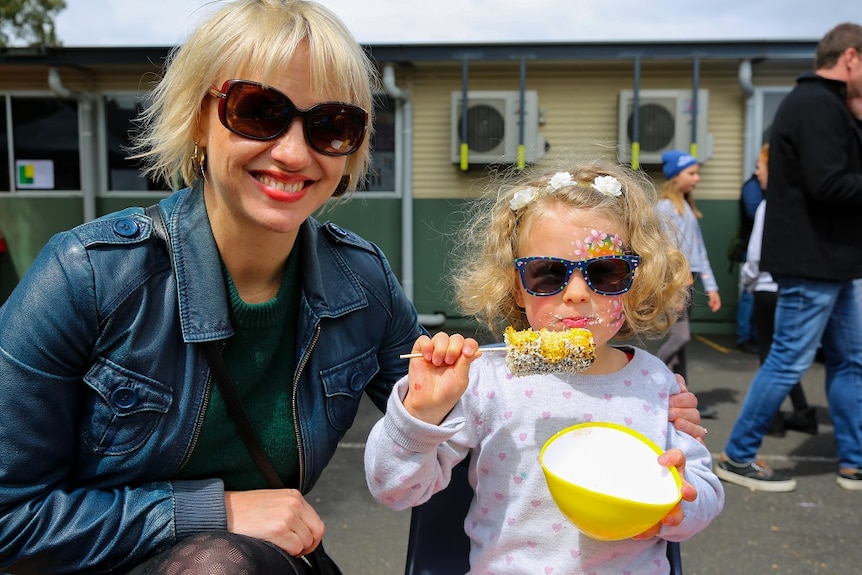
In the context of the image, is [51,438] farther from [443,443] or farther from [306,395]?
[443,443]

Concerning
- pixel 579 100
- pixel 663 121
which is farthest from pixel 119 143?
pixel 663 121

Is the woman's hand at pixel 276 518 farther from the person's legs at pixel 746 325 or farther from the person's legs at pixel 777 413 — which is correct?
the person's legs at pixel 746 325

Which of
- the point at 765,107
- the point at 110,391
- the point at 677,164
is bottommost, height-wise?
the point at 110,391

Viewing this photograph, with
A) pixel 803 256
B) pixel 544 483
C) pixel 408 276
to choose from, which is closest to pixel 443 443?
pixel 544 483

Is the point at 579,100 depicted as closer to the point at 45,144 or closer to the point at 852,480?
the point at 852,480

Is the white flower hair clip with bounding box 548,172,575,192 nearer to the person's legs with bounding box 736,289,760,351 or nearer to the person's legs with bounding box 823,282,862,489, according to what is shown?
the person's legs with bounding box 823,282,862,489

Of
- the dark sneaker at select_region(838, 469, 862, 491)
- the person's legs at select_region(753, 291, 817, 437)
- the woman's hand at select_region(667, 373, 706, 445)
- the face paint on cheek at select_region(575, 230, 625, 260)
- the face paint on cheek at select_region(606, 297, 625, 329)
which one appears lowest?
the dark sneaker at select_region(838, 469, 862, 491)

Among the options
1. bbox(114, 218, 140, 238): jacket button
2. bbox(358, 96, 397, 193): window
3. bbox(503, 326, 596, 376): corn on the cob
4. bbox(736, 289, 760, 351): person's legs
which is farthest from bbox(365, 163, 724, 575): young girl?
bbox(358, 96, 397, 193): window

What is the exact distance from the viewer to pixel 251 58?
6.02 feet

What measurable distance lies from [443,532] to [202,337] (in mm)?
842

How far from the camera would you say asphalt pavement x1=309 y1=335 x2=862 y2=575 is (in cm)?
367

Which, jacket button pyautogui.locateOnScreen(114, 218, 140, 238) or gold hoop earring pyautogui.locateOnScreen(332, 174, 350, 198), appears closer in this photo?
jacket button pyautogui.locateOnScreen(114, 218, 140, 238)

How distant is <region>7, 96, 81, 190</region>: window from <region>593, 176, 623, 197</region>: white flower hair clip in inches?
418

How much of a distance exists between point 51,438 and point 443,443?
0.91 meters
